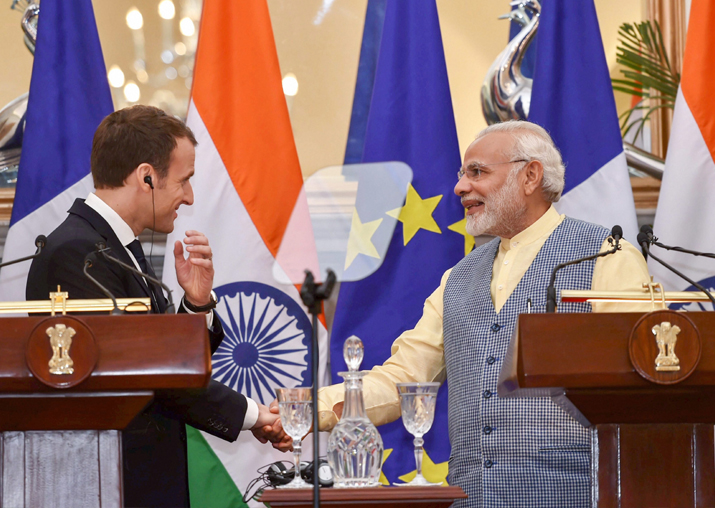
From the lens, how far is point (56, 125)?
10.2ft

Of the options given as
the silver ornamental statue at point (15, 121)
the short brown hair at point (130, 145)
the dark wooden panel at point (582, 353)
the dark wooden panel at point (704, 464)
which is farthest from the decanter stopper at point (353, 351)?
the silver ornamental statue at point (15, 121)

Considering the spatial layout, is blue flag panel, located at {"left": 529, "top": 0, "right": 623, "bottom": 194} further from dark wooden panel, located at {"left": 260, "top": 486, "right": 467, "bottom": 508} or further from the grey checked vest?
dark wooden panel, located at {"left": 260, "top": 486, "right": 467, "bottom": 508}

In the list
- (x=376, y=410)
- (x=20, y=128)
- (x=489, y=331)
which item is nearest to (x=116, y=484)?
(x=376, y=410)

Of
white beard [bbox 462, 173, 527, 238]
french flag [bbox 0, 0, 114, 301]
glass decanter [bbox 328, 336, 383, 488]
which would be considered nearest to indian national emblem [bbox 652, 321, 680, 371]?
glass decanter [bbox 328, 336, 383, 488]

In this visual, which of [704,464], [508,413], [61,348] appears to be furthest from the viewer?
[508,413]

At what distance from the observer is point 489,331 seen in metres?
2.27

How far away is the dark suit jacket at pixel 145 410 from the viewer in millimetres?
1986

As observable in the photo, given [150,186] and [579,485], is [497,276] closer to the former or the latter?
[579,485]

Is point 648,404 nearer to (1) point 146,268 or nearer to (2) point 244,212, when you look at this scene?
(1) point 146,268

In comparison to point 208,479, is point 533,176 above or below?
above

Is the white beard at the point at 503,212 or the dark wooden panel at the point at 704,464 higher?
the white beard at the point at 503,212

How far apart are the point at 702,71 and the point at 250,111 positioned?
1.61 m

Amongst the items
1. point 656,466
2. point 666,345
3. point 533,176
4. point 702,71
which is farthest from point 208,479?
point 702,71

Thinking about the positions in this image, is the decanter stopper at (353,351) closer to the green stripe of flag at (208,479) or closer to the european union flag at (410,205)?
the european union flag at (410,205)
